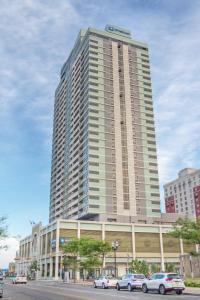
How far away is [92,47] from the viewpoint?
14475cm

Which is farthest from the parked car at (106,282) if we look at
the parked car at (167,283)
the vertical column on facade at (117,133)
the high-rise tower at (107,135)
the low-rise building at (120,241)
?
the vertical column on facade at (117,133)

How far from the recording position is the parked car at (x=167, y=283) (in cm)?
2981

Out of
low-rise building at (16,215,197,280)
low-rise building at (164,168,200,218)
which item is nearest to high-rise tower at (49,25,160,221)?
low-rise building at (16,215,197,280)

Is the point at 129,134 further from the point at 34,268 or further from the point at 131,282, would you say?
the point at 131,282

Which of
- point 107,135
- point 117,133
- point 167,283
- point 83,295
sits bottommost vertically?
point 83,295

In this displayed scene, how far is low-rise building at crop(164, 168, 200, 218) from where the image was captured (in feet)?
493

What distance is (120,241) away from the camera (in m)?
113

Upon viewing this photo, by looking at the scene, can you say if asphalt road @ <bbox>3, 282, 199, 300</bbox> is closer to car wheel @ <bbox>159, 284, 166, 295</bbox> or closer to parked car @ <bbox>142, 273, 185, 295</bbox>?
car wheel @ <bbox>159, 284, 166, 295</bbox>

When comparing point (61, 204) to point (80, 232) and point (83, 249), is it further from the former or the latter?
point (83, 249)

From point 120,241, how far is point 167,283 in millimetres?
84338

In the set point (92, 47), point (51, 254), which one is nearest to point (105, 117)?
point (92, 47)

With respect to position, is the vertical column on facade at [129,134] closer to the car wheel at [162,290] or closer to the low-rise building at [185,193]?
the low-rise building at [185,193]

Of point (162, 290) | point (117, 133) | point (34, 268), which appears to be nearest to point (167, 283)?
point (162, 290)

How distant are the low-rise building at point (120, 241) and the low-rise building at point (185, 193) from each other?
1146 inches
